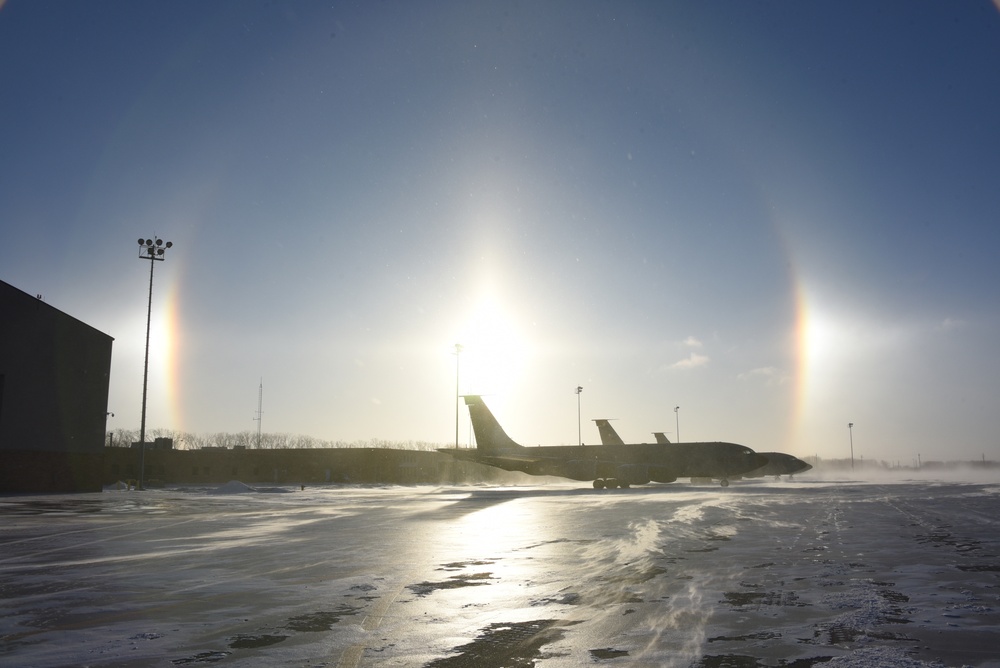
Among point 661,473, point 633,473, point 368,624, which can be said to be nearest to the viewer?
point 368,624

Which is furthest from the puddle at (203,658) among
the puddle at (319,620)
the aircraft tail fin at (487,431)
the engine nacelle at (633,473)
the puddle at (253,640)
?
the aircraft tail fin at (487,431)

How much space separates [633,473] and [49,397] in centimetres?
4658

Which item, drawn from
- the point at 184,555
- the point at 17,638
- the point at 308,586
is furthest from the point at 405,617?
the point at 184,555

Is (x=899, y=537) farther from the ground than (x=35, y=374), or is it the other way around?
(x=35, y=374)

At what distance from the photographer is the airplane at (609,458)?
54562 millimetres

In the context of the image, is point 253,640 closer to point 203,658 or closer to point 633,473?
point 203,658

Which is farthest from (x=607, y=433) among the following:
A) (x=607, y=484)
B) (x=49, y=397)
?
(x=49, y=397)

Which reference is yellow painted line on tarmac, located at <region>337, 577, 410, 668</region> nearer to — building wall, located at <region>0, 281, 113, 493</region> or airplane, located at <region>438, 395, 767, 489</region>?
airplane, located at <region>438, 395, 767, 489</region>

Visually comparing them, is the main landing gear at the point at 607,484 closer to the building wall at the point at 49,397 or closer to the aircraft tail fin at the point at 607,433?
the aircraft tail fin at the point at 607,433

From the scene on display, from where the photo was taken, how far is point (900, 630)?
292 inches

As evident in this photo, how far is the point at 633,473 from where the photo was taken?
184ft

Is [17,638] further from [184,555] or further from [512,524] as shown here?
[512,524]

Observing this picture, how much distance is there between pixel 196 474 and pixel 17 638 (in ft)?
339

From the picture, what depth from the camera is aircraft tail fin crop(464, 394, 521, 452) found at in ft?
205
